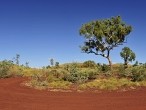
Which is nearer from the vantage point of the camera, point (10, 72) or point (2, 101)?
point (2, 101)

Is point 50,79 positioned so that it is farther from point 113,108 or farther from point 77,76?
point 113,108

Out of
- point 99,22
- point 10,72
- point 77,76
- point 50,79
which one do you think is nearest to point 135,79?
point 77,76

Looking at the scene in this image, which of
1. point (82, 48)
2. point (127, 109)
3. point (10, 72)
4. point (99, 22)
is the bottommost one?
point (127, 109)

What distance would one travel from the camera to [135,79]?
92.1 ft

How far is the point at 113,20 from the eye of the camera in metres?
46.4

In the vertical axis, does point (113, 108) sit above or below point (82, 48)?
below

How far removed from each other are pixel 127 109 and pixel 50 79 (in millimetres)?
16587

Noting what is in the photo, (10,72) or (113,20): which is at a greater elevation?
(113,20)

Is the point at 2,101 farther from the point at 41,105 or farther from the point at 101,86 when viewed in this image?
the point at 101,86

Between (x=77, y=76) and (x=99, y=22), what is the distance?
18826 millimetres

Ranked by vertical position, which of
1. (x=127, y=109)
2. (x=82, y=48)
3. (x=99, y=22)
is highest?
(x=99, y=22)

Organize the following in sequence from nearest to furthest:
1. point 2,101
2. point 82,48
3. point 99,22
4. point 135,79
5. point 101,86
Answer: point 2,101 < point 101,86 < point 135,79 < point 99,22 < point 82,48

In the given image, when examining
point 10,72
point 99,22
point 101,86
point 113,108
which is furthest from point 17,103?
point 99,22

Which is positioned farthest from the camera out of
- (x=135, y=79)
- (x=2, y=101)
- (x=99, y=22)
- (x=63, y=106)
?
(x=99, y=22)
